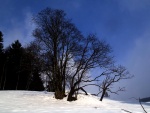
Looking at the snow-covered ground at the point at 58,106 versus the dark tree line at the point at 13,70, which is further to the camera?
the dark tree line at the point at 13,70

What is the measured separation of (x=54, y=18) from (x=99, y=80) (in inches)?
326

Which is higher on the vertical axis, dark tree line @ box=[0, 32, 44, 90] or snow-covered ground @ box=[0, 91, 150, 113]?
dark tree line @ box=[0, 32, 44, 90]

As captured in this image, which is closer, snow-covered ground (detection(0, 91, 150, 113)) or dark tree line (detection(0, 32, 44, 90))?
snow-covered ground (detection(0, 91, 150, 113))

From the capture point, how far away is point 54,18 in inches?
963

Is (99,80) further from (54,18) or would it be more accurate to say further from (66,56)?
(54,18)

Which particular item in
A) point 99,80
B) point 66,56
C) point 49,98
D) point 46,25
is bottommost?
point 49,98

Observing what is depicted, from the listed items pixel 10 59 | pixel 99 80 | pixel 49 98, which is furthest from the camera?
pixel 10 59

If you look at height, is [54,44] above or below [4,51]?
below

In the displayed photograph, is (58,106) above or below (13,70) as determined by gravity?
below

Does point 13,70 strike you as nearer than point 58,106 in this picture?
No

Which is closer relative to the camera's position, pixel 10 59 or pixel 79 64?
pixel 79 64

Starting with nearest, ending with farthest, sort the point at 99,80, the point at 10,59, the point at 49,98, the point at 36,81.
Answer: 1. the point at 49,98
2. the point at 99,80
3. the point at 10,59
4. the point at 36,81

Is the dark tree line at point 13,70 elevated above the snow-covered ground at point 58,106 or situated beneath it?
elevated above

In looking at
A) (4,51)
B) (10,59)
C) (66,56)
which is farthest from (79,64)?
(4,51)
